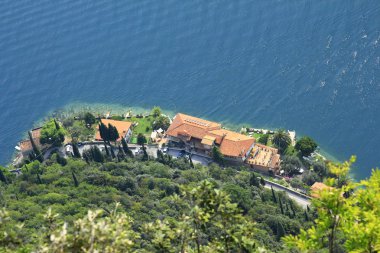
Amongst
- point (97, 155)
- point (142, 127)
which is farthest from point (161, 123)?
point (97, 155)

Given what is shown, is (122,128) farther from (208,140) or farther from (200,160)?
(208,140)

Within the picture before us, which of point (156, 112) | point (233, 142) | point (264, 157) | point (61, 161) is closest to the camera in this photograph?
point (61, 161)

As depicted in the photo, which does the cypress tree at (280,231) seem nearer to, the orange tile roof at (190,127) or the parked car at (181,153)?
the orange tile roof at (190,127)

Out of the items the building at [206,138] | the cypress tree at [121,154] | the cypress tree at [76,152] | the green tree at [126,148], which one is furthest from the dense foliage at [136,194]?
the building at [206,138]

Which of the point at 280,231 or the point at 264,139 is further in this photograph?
the point at 264,139

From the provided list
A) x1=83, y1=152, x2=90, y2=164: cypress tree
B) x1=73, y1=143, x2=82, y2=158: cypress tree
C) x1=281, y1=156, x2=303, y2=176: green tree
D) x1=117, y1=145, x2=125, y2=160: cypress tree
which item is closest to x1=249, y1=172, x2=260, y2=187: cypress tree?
x1=281, y1=156, x2=303, y2=176: green tree

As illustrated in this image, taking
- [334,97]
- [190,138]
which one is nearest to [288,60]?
[334,97]

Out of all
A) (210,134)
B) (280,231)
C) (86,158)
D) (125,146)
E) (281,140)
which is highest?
(281,140)

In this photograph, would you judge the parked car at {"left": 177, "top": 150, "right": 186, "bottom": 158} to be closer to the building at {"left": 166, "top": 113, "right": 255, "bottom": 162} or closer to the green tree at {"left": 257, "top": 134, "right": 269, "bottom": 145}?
the building at {"left": 166, "top": 113, "right": 255, "bottom": 162}
